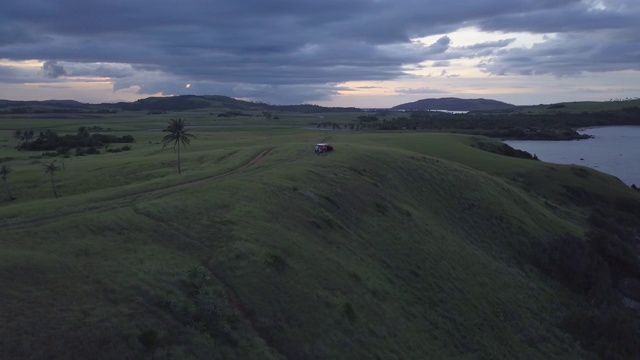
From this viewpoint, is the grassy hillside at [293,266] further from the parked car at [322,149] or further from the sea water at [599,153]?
the sea water at [599,153]

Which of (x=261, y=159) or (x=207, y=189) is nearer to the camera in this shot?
(x=207, y=189)

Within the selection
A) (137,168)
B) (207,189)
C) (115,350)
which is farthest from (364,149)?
(115,350)

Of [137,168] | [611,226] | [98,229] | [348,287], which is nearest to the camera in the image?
[98,229]

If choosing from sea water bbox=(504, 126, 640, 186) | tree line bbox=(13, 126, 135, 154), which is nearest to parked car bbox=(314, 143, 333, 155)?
tree line bbox=(13, 126, 135, 154)

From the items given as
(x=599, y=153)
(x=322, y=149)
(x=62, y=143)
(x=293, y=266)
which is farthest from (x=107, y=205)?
(x=599, y=153)

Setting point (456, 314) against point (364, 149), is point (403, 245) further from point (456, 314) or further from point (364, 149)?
point (364, 149)

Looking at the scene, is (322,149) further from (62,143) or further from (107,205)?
(62,143)

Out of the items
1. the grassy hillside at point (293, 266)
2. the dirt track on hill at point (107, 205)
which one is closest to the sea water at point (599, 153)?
the grassy hillside at point (293, 266)

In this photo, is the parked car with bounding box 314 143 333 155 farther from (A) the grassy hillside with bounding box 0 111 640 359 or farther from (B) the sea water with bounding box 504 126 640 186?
(B) the sea water with bounding box 504 126 640 186
